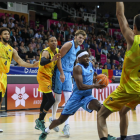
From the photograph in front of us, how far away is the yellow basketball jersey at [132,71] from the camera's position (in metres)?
3.24

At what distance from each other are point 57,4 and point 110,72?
12809 millimetres

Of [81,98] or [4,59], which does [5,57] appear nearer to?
[4,59]

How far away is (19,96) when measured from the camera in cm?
1002

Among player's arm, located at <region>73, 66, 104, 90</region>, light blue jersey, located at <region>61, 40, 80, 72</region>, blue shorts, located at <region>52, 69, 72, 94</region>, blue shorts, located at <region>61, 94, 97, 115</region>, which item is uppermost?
light blue jersey, located at <region>61, 40, 80, 72</region>

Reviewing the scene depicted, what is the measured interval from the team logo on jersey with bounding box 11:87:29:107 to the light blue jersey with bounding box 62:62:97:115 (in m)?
5.81

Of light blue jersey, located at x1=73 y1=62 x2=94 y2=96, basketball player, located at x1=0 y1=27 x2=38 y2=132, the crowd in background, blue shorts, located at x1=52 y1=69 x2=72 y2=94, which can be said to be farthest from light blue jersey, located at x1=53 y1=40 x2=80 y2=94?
the crowd in background

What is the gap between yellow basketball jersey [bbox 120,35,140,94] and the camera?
3.24 meters

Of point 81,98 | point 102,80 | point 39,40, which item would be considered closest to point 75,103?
point 81,98

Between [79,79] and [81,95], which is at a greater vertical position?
[79,79]

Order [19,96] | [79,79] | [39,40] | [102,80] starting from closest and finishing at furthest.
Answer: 1. [102,80]
2. [79,79]
3. [19,96]
4. [39,40]

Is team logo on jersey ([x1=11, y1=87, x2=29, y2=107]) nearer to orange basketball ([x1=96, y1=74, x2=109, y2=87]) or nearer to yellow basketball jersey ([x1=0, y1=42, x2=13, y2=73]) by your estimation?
yellow basketball jersey ([x1=0, y1=42, x2=13, y2=73])

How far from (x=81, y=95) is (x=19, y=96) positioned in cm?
595

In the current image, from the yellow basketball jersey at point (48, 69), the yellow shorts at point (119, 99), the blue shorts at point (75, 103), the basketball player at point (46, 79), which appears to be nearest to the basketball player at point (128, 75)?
the yellow shorts at point (119, 99)

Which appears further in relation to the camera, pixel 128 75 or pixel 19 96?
pixel 19 96
